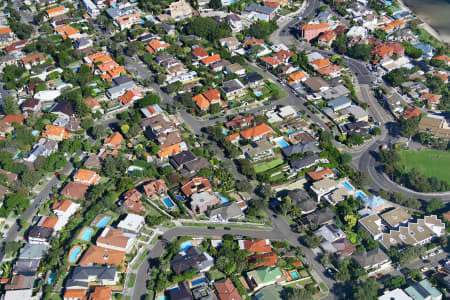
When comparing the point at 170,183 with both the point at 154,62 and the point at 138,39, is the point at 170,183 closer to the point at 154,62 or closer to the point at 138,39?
the point at 154,62

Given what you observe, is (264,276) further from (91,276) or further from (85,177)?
(85,177)

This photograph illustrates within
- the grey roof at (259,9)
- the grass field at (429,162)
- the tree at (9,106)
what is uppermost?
the tree at (9,106)

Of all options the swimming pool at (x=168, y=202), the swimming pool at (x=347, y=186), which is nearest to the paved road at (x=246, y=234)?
the swimming pool at (x=168, y=202)

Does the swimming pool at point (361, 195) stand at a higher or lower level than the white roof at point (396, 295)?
lower

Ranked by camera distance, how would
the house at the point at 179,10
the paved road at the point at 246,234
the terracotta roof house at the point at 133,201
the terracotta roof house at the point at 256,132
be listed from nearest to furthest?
the paved road at the point at 246,234 < the terracotta roof house at the point at 133,201 < the terracotta roof house at the point at 256,132 < the house at the point at 179,10

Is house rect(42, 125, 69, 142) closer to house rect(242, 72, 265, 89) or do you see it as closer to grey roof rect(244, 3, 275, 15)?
house rect(242, 72, 265, 89)

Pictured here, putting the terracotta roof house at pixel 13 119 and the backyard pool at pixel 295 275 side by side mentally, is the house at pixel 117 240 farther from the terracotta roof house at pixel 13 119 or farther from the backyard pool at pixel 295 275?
the terracotta roof house at pixel 13 119

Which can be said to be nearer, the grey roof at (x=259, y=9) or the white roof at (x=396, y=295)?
the white roof at (x=396, y=295)
